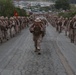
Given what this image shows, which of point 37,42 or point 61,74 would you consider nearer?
point 61,74

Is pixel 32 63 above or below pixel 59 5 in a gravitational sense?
above

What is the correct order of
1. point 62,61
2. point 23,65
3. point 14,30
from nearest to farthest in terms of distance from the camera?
1. point 23,65
2. point 62,61
3. point 14,30

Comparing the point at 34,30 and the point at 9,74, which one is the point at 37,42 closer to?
the point at 34,30

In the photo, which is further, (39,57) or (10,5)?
(10,5)

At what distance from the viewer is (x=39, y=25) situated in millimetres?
22844

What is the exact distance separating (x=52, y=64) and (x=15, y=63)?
1.65 m

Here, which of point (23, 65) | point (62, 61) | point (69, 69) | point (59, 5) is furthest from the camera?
point (59, 5)

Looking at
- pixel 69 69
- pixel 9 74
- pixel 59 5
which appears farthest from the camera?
pixel 59 5

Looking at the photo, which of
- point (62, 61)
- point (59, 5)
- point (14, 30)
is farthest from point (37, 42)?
point (59, 5)

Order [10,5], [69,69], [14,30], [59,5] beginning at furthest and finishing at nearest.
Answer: [59,5]
[10,5]
[14,30]
[69,69]

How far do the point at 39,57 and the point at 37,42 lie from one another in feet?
9.29

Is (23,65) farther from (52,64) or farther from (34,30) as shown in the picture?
(34,30)

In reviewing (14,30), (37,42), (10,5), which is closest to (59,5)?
(10,5)

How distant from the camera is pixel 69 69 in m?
15.8
